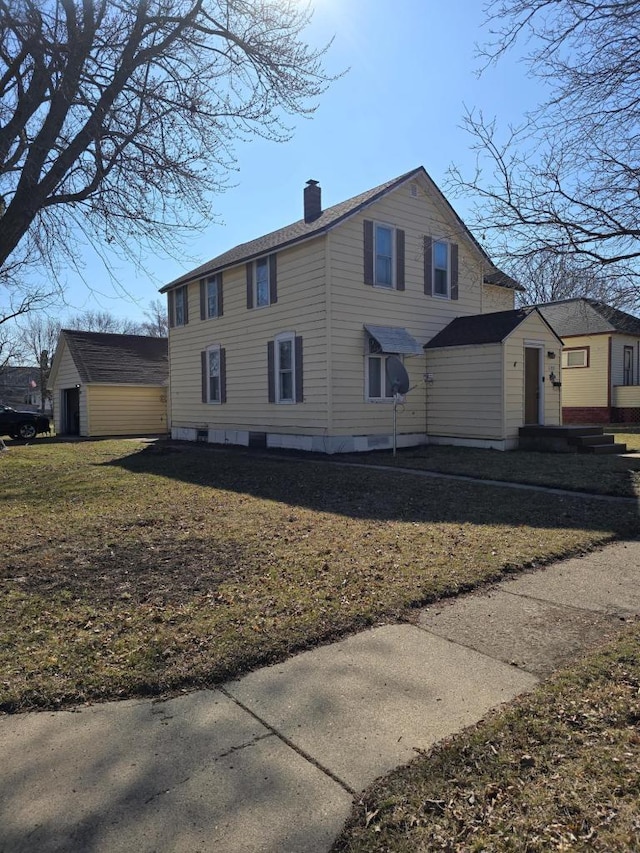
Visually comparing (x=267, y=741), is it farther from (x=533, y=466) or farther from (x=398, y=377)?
(x=398, y=377)

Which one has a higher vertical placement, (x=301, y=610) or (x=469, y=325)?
(x=469, y=325)

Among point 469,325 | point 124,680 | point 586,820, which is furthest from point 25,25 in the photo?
point 469,325

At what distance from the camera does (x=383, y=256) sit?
14516 millimetres

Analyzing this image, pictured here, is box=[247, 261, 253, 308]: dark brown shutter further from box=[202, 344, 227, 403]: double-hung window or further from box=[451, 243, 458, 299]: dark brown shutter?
box=[451, 243, 458, 299]: dark brown shutter

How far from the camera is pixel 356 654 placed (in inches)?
137

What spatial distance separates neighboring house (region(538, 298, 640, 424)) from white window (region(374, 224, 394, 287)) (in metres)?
12.1

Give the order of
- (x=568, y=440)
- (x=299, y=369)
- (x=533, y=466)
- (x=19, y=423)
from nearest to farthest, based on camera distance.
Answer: (x=533, y=466) < (x=568, y=440) < (x=299, y=369) < (x=19, y=423)

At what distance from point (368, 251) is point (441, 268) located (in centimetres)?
277

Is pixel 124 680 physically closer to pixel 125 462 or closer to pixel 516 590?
pixel 516 590

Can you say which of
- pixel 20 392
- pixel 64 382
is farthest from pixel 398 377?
pixel 20 392

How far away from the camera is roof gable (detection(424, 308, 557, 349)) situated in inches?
537

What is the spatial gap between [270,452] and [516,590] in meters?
10.5

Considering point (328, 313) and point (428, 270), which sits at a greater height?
point (428, 270)

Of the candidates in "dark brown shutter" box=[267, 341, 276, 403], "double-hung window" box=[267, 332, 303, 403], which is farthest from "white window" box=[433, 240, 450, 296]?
"dark brown shutter" box=[267, 341, 276, 403]
